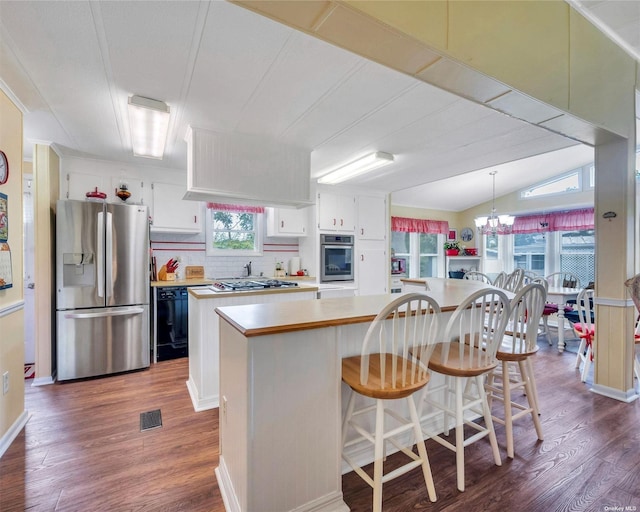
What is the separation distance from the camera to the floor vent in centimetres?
218

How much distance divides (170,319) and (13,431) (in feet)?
5.15

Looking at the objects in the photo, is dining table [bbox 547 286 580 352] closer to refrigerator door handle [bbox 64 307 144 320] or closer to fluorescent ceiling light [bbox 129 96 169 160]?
fluorescent ceiling light [bbox 129 96 169 160]

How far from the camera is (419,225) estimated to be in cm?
673

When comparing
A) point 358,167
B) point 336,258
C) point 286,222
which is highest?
point 358,167

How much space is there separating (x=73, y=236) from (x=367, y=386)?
10.3 ft

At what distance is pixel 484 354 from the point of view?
1.80 m

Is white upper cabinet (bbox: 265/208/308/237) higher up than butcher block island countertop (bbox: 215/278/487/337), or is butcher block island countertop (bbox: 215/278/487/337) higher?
white upper cabinet (bbox: 265/208/308/237)

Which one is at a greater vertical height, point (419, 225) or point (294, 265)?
point (419, 225)

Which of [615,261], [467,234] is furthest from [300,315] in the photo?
[467,234]

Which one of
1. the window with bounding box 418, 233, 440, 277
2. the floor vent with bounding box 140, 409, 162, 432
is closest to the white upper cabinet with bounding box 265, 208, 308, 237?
the floor vent with bounding box 140, 409, 162, 432

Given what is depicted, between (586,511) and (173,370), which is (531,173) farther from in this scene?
(173,370)

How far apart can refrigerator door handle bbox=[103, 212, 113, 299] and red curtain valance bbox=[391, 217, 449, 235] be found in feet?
15.9

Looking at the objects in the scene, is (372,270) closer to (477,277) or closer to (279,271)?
(279,271)

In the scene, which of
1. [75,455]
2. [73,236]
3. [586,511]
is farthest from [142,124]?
[586,511]
